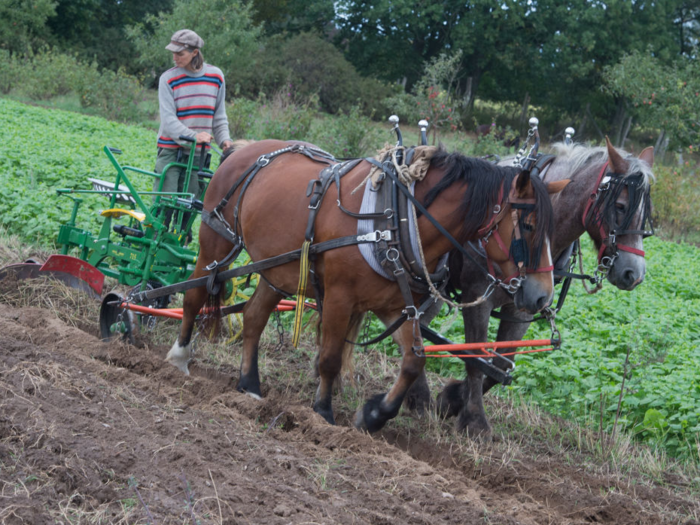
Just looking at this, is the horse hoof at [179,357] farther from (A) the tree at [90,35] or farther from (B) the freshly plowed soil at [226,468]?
(A) the tree at [90,35]

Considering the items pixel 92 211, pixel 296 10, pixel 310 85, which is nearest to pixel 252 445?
pixel 92 211

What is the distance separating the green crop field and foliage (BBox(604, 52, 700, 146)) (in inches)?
258

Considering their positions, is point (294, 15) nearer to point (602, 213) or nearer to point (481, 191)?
point (602, 213)

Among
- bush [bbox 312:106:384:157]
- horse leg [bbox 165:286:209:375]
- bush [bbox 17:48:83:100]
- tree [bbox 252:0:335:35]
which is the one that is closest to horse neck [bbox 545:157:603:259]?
horse leg [bbox 165:286:209:375]

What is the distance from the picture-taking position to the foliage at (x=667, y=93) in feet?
56.2

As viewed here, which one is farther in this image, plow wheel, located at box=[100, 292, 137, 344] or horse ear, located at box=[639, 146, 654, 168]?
plow wheel, located at box=[100, 292, 137, 344]

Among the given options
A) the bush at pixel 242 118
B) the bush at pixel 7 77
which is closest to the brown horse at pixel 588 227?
the bush at pixel 242 118

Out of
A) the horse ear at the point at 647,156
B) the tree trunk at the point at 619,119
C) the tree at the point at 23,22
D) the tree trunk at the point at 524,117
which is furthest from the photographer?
the tree trunk at the point at 619,119

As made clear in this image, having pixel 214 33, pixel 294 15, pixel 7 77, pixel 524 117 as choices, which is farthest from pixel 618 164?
pixel 294 15

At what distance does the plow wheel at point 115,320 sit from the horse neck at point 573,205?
3.19 meters

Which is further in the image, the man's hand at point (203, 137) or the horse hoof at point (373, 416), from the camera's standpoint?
the man's hand at point (203, 137)

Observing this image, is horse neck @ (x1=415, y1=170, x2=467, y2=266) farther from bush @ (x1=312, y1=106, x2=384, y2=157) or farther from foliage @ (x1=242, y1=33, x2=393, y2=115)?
foliage @ (x1=242, y1=33, x2=393, y2=115)

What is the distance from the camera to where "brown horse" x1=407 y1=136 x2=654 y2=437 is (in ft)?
14.5

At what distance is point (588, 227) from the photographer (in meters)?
4.54
